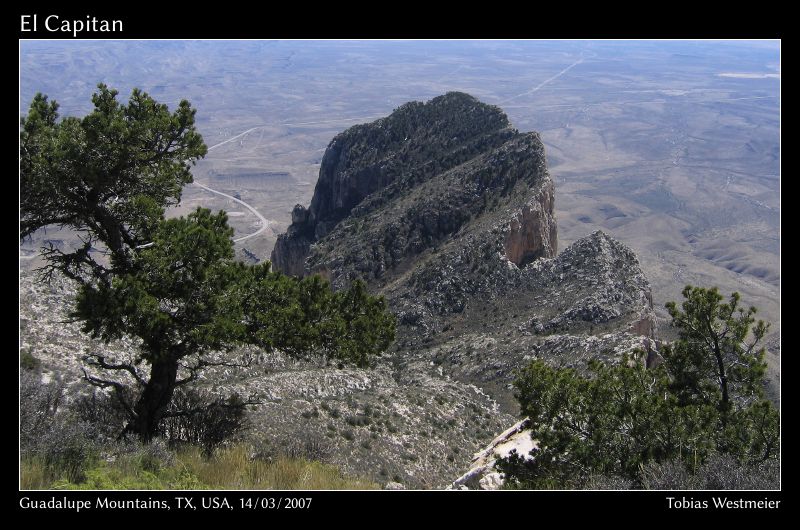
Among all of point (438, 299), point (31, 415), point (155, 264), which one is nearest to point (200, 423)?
point (31, 415)

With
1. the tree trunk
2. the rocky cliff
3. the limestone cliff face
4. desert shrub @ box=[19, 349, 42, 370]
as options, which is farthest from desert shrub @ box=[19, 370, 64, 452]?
the limestone cliff face

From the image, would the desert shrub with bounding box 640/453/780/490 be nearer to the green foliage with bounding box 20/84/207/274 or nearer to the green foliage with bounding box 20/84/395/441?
the green foliage with bounding box 20/84/395/441

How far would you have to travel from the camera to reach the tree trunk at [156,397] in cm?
1349

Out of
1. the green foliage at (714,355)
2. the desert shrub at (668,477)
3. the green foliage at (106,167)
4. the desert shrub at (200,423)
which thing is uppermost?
the green foliage at (106,167)

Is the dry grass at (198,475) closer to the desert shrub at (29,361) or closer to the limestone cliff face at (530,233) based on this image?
the desert shrub at (29,361)

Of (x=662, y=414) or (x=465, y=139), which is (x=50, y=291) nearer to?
(x=662, y=414)

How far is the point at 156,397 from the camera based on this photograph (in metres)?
13.7

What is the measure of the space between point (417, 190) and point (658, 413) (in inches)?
1457

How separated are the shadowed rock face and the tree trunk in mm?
24372

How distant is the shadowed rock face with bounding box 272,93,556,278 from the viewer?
40188 millimetres

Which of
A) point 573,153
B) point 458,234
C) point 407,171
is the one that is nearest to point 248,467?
point 458,234

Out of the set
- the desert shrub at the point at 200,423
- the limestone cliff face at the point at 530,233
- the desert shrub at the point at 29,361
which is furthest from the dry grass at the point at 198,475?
the limestone cliff face at the point at 530,233

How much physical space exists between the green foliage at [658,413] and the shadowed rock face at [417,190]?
22.6 meters
